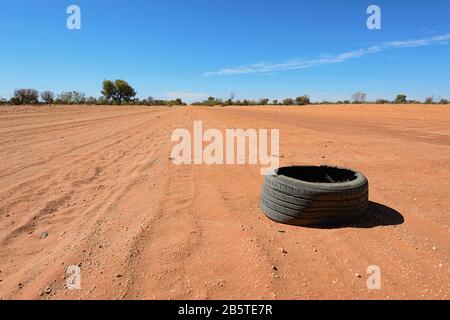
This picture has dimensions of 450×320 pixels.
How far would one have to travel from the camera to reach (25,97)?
2173 inches

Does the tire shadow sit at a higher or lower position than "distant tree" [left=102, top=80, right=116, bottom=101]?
lower

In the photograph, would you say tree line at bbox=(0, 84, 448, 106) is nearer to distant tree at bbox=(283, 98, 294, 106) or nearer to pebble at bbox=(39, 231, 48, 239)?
distant tree at bbox=(283, 98, 294, 106)

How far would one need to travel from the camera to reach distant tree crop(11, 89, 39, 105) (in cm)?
5115

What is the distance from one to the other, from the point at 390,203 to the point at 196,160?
14.4 feet

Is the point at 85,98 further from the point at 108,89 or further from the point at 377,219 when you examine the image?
the point at 377,219

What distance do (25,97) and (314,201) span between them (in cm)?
6465

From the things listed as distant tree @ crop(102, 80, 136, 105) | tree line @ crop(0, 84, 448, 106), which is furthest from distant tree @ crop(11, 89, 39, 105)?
distant tree @ crop(102, 80, 136, 105)

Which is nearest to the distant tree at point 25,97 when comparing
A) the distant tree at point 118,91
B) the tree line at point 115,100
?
the tree line at point 115,100

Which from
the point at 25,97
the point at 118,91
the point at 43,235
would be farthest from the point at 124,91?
the point at 43,235

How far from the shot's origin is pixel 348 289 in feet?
8.43

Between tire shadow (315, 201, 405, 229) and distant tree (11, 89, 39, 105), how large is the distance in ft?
195
